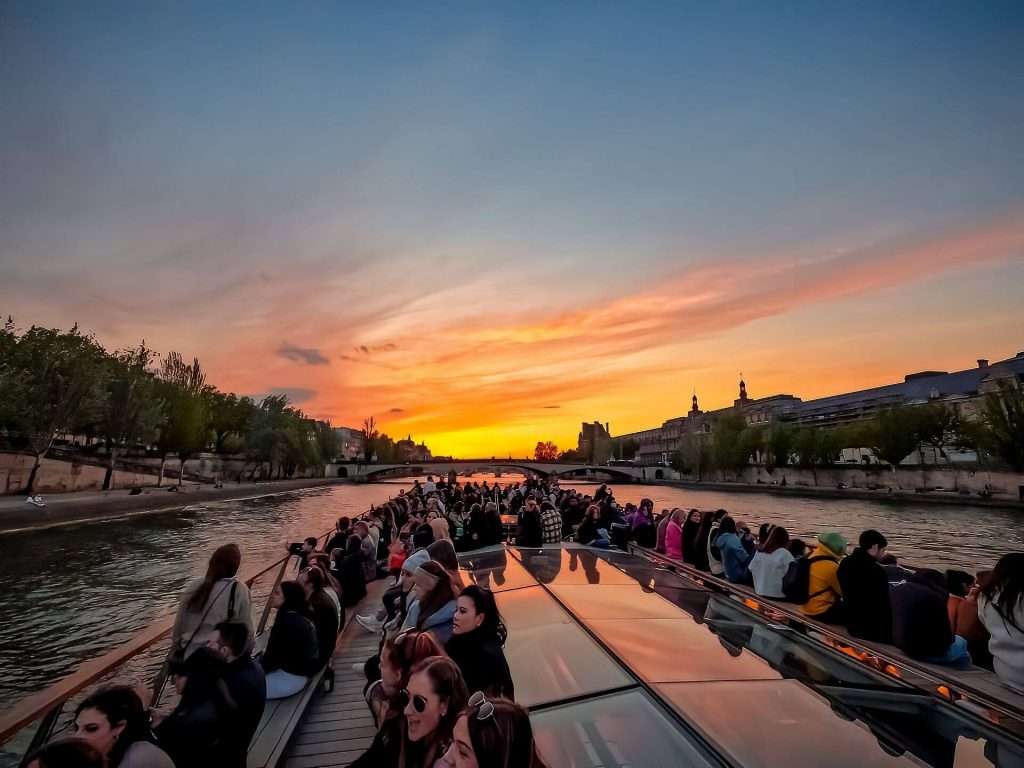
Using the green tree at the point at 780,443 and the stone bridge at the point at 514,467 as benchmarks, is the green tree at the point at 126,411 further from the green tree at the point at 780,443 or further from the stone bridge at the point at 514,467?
the green tree at the point at 780,443

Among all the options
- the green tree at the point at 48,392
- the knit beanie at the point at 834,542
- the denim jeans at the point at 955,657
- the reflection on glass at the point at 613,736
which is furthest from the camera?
the green tree at the point at 48,392

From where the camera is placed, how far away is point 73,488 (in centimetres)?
4491

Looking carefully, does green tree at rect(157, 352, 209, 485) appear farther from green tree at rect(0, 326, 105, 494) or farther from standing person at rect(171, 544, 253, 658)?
standing person at rect(171, 544, 253, 658)

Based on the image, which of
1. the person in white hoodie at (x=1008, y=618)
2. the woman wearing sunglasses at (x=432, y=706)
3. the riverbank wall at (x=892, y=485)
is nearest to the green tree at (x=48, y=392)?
the woman wearing sunglasses at (x=432, y=706)

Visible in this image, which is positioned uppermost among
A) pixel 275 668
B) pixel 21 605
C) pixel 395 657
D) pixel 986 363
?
pixel 986 363

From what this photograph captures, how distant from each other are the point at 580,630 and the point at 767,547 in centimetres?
465

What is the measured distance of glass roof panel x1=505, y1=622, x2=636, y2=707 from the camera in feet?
11.5

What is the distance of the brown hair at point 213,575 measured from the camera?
4402mm

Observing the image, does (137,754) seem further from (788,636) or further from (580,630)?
(788,636)

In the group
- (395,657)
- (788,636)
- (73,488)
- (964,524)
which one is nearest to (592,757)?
(395,657)

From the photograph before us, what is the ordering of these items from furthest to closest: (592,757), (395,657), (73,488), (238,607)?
1. (73,488)
2. (238,607)
3. (395,657)
4. (592,757)

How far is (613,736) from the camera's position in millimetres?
2953

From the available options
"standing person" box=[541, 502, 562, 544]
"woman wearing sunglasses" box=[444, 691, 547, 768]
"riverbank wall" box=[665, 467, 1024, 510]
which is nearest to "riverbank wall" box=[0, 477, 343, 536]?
"standing person" box=[541, 502, 562, 544]

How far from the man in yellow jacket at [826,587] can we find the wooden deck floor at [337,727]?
17.6 ft
